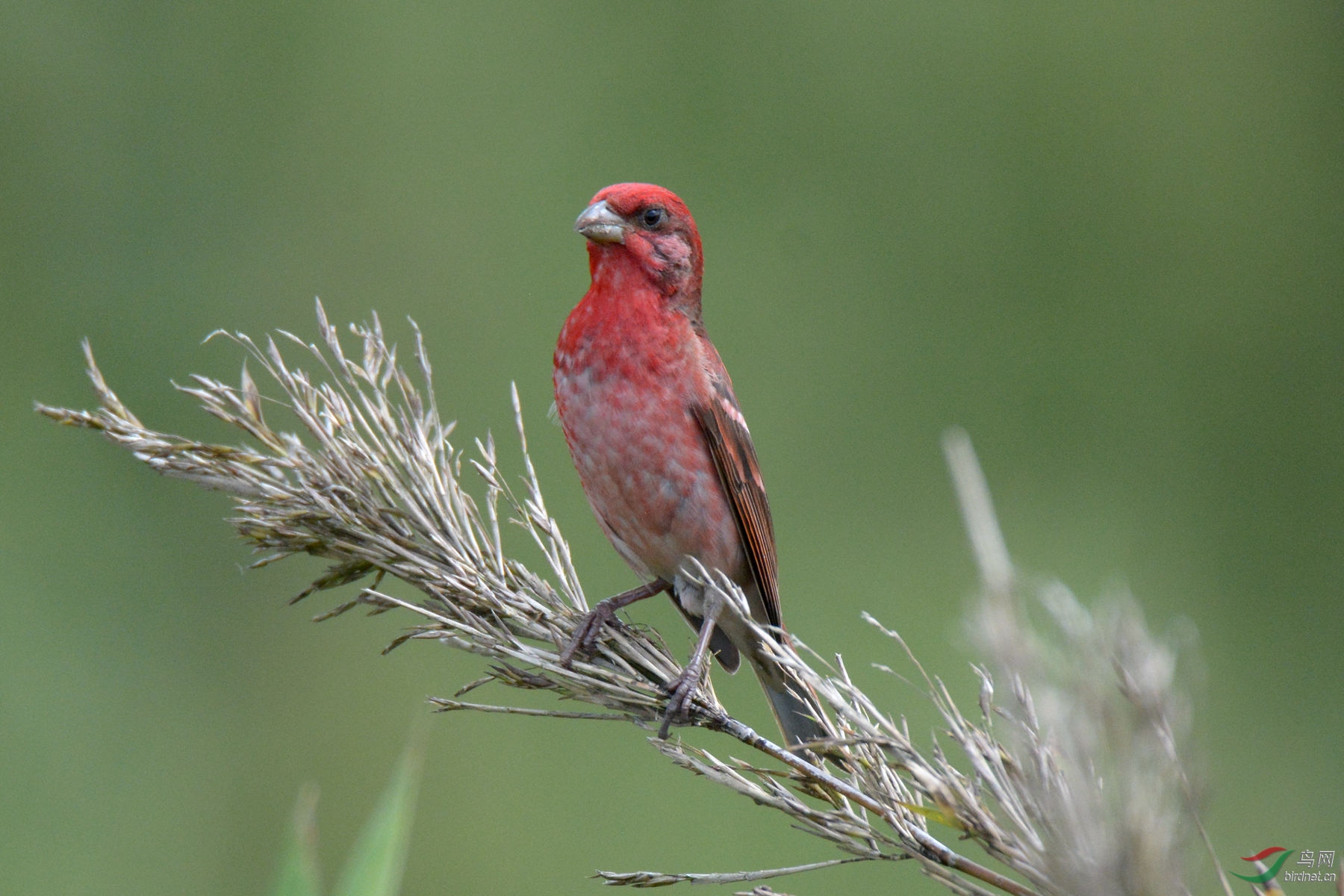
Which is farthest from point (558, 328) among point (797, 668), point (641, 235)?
point (797, 668)

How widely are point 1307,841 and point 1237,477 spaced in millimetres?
1803

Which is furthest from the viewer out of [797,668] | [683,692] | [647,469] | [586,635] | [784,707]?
[647,469]

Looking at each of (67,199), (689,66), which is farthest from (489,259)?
(67,199)

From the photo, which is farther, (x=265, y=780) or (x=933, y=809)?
(x=265, y=780)

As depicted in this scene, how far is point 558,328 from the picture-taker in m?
5.75

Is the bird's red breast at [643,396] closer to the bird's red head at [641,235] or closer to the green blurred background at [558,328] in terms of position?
the bird's red head at [641,235]

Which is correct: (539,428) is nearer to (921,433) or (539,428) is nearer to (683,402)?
(921,433)

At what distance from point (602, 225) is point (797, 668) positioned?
63.4 inches

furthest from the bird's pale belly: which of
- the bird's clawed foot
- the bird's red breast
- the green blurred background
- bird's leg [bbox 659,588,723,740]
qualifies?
the green blurred background

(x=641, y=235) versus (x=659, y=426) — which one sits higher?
(x=641, y=235)

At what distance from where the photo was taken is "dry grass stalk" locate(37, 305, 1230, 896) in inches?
34.0

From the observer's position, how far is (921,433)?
5.93m

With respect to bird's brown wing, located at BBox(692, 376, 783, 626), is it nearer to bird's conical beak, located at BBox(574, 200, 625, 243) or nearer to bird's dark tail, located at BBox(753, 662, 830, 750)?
bird's dark tail, located at BBox(753, 662, 830, 750)

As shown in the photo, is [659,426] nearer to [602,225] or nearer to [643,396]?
[643,396]
